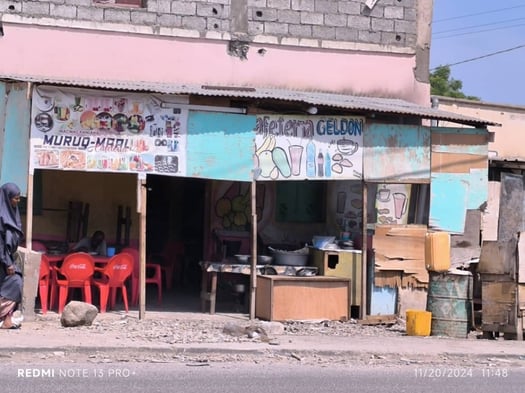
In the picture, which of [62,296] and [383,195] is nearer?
[62,296]

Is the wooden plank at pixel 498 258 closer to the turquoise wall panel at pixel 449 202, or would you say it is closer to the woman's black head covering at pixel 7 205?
the turquoise wall panel at pixel 449 202

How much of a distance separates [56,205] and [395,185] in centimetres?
550

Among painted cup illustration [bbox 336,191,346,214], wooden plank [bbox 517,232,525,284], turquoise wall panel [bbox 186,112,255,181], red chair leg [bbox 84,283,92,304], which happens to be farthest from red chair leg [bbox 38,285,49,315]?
wooden plank [bbox 517,232,525,284]

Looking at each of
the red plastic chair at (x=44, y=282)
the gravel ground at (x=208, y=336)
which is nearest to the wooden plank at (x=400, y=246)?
the gravel ground at (x=208, y=336)

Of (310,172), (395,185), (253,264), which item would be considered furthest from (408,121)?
(253,264)

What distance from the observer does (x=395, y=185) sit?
48.8ft

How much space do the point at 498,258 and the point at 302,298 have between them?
2.86 metres

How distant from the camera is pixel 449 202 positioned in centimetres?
1463

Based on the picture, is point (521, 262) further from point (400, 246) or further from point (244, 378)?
point (244, 378)

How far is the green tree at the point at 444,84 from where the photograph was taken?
45875 mm

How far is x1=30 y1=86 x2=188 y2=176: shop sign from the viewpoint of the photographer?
1241cm

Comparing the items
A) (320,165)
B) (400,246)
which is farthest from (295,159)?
(400,246)

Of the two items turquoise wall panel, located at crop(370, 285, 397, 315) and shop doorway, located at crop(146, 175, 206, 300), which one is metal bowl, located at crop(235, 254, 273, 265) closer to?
turquoise wall panel, located at crop(370, 285, 397, 315)

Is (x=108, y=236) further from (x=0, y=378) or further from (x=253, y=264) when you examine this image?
(x=0, y=378)
